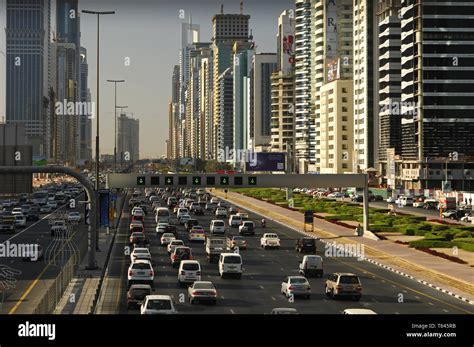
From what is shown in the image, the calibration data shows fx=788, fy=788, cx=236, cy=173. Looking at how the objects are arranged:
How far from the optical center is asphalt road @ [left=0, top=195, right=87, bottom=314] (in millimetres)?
31328

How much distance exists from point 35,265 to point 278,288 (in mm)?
16719

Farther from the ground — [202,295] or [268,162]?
[268,162]

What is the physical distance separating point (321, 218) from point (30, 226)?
1363 inches

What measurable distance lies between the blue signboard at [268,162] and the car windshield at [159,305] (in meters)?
107

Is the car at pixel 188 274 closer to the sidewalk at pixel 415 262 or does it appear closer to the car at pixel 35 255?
the sidewalk at pixel 415 262

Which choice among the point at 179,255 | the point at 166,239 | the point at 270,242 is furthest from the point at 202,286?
the point at 166,239

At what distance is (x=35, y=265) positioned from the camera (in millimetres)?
46469

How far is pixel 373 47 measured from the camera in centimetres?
18288

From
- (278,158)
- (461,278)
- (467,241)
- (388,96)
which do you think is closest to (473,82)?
(388,96)

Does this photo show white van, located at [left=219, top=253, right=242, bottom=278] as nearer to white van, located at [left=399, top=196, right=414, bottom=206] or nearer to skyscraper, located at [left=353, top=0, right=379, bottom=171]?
white van, located at [left=399, top=196, right=414, bottom=206]

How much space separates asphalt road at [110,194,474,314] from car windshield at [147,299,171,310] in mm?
3428

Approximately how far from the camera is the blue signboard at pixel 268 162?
Result: 132m

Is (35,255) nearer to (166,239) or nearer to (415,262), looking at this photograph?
(166,239)

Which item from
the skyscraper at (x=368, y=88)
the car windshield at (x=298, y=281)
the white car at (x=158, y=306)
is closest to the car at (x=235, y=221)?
the car windshield at (x=298, y=281)
